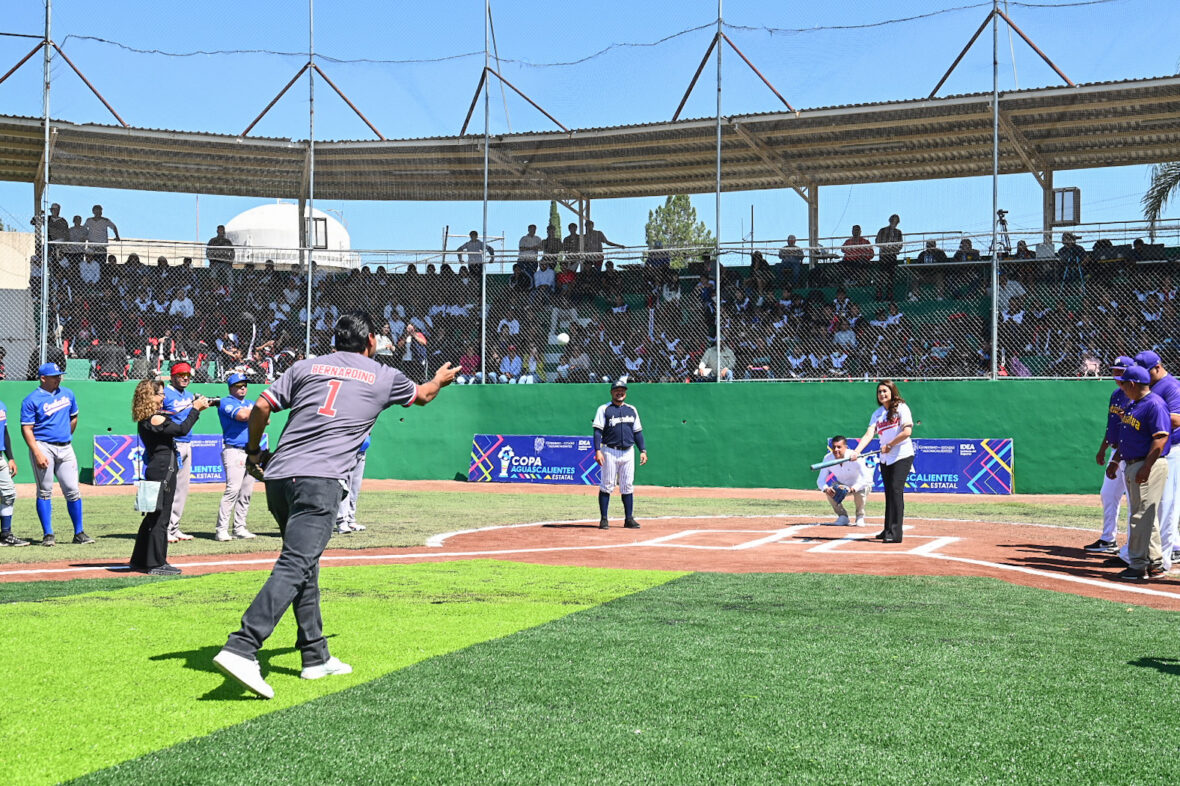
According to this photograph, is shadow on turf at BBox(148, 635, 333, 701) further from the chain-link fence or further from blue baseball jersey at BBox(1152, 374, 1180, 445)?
the chain-link fence

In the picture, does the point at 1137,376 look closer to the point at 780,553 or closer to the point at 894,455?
the point at 894,455

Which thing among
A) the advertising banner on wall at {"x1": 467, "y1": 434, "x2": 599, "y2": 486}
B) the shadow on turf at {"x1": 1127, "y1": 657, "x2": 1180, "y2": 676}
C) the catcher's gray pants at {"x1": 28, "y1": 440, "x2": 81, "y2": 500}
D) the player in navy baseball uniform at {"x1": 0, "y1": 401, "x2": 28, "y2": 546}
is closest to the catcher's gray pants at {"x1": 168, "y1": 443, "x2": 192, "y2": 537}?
the catcher's gray pants at {"x1": 28, "y1": 440, "x2": 81, "y2": 500}

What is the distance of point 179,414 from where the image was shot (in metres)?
10.3

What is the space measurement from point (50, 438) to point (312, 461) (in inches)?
306

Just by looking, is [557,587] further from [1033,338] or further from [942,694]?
[1033,338]

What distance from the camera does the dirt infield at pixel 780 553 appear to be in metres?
9.66

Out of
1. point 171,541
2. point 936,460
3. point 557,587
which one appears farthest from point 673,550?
point 936,460

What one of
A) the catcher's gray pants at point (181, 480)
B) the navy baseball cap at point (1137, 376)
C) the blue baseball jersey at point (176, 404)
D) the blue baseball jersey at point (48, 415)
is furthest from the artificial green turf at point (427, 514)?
the navy baseball cap at point (1137, 376)

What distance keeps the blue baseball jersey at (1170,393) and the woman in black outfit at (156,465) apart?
875cm

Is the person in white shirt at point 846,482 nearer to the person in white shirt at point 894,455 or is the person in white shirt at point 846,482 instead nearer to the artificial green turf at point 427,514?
the person in white shirt at point 894,455

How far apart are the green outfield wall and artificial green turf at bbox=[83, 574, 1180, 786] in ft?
45.5

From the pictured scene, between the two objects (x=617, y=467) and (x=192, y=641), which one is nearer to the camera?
(x=192, y=641)

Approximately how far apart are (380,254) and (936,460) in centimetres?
1275

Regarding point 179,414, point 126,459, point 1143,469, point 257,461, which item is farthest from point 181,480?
point 126,459
